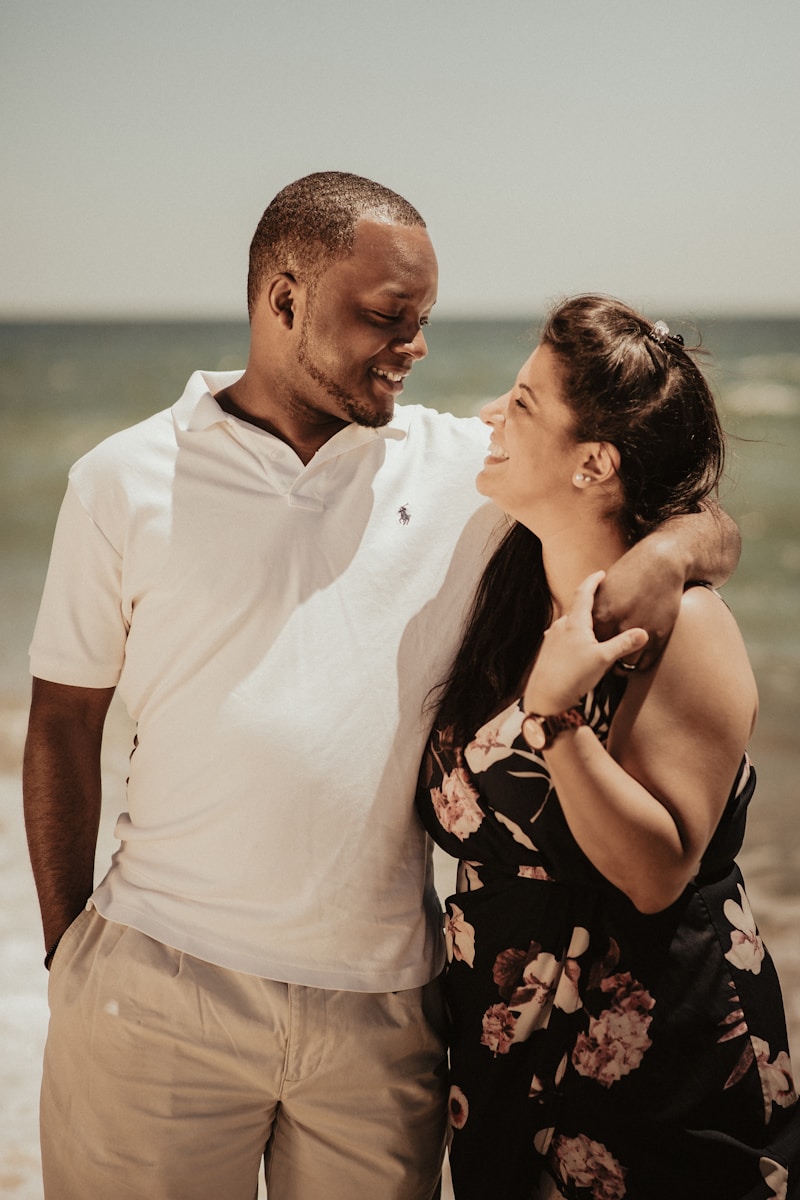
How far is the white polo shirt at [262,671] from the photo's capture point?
1.56 meters

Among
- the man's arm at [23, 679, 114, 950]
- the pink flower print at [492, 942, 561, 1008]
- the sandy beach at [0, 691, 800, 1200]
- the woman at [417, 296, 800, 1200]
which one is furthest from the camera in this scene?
the sandy beach at [0, 691, 800, 1200]

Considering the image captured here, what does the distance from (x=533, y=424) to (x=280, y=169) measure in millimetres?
5885

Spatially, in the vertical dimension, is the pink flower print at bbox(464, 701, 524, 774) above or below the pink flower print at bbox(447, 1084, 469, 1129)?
above

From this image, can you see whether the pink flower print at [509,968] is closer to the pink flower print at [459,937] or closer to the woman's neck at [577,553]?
the pink flower print at [459,937]

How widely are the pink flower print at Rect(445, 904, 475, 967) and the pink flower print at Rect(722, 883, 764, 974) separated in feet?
1.11

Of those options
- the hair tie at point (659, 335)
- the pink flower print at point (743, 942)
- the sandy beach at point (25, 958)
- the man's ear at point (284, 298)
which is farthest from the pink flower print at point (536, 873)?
the sandy beach at point (25, 958)

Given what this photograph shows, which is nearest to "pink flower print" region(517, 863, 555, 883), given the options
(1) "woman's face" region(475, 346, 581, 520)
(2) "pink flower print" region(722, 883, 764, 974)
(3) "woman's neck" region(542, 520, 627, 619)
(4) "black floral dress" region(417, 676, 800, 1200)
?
(4) "black floral dress" region(417, 676, 800, 1200)

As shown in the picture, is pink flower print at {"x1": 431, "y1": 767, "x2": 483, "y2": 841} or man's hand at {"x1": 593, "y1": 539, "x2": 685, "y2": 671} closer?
man's hand at {"x1": 593, "y1": 539, "x2": 685, "y2": 671}

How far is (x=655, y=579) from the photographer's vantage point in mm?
1385

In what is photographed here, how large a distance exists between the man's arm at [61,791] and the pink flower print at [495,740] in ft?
1.92

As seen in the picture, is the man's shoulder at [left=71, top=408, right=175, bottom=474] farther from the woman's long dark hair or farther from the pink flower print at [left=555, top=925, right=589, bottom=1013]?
the pink flower print at [left=555, top=925, right=589, bottom=1013]

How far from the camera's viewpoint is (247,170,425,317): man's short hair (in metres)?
1.69

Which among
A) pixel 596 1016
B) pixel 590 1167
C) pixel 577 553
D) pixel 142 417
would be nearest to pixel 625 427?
pixel 577 553

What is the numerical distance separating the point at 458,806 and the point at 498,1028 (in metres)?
0.30
